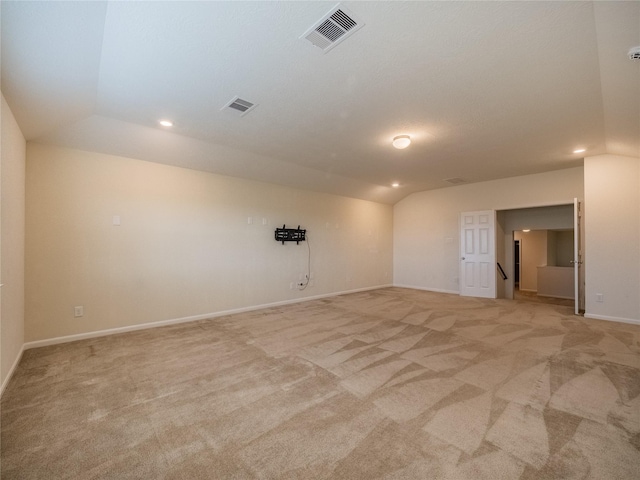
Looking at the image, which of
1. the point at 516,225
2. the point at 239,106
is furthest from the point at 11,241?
the point at 516,225

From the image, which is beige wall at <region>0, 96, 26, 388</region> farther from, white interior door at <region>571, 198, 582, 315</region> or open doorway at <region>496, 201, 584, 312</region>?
open doorway at <region>496, 201, 584, 312</region>

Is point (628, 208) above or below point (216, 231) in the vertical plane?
above

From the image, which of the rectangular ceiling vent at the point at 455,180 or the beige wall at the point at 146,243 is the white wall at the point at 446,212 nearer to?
the rectangular ceiling vent at the point at 455,180

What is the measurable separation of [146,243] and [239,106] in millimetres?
2746

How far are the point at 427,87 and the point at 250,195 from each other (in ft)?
12.7

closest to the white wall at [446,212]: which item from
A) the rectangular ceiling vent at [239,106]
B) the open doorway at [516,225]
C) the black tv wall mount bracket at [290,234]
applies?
the open doorway at [516,225]

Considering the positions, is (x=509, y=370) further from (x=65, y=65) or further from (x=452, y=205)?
(x=452, y=205)

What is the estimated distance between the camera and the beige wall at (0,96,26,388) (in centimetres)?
248

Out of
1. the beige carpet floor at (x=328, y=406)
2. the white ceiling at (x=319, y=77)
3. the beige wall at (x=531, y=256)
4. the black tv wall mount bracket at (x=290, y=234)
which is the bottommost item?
the beige carpet floor at (x=328, y=406)

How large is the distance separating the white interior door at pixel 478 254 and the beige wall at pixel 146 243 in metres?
3.89

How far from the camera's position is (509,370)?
9.25ft

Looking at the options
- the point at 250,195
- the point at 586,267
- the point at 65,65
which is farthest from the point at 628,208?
the point at 65,65

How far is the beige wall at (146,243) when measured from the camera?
3605 millimetres

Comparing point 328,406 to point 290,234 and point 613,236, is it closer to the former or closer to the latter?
point 290,234
